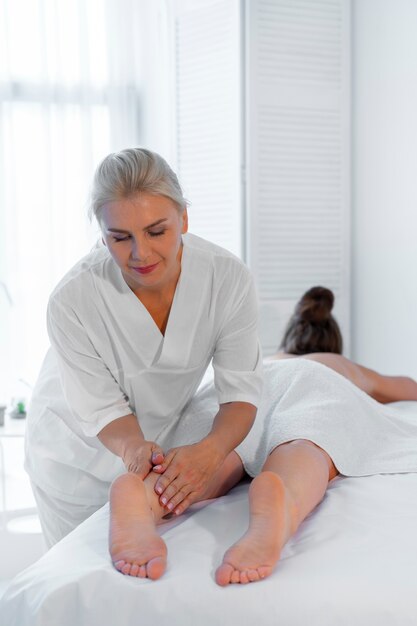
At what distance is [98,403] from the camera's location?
73.4 inches

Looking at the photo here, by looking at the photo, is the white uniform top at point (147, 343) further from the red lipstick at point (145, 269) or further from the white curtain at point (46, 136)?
the white curtain at point (46, 136)

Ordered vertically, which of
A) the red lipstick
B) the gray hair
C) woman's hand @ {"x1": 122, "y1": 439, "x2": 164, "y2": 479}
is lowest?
woman's hand @ {"x1": 122, "y1": 439, "x2": 164, "y2": 479}

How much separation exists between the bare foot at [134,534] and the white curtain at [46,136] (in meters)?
2.20

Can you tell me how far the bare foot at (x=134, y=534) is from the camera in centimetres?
140

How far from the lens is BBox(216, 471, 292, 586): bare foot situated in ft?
4.50

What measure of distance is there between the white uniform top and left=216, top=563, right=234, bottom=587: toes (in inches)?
22.5

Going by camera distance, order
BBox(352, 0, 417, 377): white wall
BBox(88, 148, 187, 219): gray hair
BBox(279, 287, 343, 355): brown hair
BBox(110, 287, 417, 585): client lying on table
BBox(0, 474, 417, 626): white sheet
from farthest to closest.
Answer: BBox(352, 0, 417, 377): white wall → BBox(279, 287, 343, 355): brown hair → BBox(88, 148, 187, 219): gray hair → BBox(110, 287, 417, 585): client lying on table → BBox(0, 474, 417, 626): white sheet

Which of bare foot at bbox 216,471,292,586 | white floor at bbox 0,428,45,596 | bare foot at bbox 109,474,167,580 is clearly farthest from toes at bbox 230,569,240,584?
white floor at bbox 0,428,45,596

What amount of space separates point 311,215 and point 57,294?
221cm

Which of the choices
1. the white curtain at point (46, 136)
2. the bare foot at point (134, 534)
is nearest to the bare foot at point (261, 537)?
the bare foot at point (134, 534)

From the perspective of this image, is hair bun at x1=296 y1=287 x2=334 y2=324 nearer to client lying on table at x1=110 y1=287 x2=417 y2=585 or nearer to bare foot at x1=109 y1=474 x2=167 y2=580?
client lying on table at x1=110 y1=287 x2=417 y2=585

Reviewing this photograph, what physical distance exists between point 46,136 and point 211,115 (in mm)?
723

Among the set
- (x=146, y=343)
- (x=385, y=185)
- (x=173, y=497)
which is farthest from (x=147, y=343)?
(x=385, y=185)

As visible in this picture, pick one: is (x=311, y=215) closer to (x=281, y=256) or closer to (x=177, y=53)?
(x=281, y=256)
